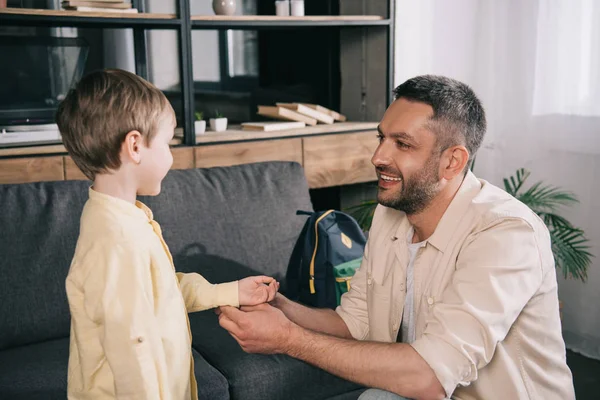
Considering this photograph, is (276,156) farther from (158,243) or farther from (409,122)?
(158,243)

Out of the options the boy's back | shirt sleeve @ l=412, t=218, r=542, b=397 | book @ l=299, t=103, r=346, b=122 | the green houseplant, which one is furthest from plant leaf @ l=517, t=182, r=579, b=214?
the boy's back

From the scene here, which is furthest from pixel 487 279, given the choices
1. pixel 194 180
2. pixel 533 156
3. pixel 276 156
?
pixel 533 156

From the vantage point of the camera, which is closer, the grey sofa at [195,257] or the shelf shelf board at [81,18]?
the grey sofa at [195,257]

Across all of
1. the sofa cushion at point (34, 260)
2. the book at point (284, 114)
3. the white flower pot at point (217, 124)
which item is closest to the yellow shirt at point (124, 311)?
the sofa cushion at point (34, 260)

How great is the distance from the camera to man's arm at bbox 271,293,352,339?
1801mm

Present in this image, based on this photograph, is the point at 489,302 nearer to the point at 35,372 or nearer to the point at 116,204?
the point at 116,204

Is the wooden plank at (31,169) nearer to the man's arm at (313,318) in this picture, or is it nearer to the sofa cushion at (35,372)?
the sofa cushion at (35,372)

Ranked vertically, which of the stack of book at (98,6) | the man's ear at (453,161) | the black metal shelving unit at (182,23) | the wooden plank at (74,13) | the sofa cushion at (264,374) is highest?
the stack of book at (98,6)

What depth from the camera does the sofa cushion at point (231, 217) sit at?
224cm

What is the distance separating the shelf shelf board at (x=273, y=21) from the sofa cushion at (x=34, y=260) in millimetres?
995

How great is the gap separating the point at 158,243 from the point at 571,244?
2.07 meters

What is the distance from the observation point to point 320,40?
349cm

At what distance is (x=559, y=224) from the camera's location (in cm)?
288

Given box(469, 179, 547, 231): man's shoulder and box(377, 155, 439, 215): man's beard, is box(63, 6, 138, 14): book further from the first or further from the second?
box(469, 179, 547, 231): man's shoulder
